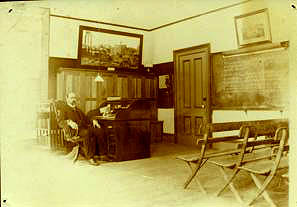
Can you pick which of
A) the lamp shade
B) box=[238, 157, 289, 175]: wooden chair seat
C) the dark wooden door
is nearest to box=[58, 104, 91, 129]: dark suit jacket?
the lamp shade

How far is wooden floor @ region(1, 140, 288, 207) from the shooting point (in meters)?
3.26

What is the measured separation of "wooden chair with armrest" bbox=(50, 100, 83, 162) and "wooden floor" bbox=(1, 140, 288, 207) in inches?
7.5

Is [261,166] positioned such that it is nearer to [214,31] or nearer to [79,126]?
[79,126]

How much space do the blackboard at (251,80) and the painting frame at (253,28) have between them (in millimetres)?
245

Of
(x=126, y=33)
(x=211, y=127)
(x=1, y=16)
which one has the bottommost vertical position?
(x=211, y=127)

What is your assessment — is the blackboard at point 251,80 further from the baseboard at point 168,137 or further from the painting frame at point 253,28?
the baseboard at point 168,137

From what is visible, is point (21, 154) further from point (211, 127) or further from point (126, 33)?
point (126, 33)

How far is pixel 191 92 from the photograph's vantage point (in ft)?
23.6

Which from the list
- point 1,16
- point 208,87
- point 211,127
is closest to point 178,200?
point 211,127

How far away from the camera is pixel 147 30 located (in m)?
8.45

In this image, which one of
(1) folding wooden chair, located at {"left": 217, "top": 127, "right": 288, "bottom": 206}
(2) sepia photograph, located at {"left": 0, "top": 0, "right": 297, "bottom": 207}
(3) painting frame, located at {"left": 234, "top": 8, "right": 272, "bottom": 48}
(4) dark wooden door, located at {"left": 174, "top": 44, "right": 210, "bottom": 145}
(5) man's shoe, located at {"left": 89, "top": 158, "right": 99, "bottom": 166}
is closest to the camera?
(1) folding wooden chair, located at {"left": 217, "top": 127, "right": 288, "bottom": 206}

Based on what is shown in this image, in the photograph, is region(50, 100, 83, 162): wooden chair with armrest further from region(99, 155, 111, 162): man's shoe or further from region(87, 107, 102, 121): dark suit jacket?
region(87, 107, 102, 121): dark suit jacket

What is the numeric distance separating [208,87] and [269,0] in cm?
210

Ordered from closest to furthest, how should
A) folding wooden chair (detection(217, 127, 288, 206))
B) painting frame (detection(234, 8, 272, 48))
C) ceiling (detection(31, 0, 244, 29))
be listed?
folding wooden chair (detection(217, 127, 288, 206)) < painting frame (detection(234, 8, 272, 48)) < ceiling (detection(31, 0, 244, 29))
